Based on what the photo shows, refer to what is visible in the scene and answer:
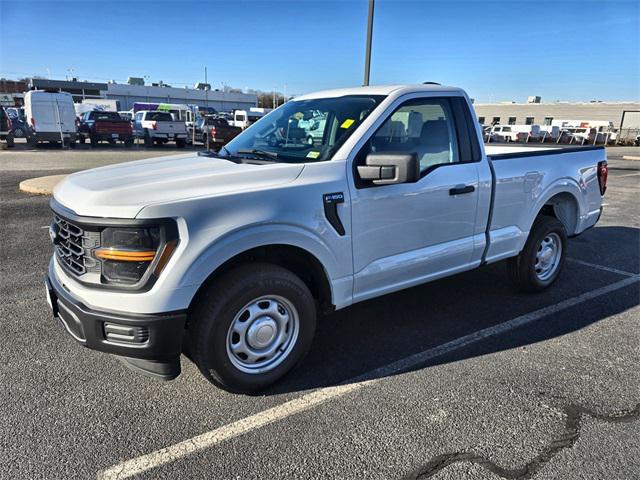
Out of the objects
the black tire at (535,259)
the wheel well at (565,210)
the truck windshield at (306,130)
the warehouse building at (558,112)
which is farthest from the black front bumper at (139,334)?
the warehouse building at (558,112)

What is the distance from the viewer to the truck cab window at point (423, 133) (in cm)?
362

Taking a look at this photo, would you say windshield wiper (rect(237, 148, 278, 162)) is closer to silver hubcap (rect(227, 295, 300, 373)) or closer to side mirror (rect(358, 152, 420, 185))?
side mirror (rect(358, 152, 420, 185))

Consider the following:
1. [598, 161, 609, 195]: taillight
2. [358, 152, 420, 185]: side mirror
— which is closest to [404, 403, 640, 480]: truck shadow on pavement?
[358, 152, 420, 185]: side mirror

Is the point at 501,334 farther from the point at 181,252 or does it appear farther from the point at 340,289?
the point at 181,252

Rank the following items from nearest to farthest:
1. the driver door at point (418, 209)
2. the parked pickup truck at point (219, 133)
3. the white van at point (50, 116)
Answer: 1. the driver door at point (418, 209)
2. the white van at point (50, 116)
3. the parked pickup truck at point (219, 133)

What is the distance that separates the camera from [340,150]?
3.31 meters

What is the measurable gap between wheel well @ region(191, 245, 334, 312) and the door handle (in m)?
1.32

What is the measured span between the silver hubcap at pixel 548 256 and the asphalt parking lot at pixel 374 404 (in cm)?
39

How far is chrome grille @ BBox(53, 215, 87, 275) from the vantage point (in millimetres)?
2820

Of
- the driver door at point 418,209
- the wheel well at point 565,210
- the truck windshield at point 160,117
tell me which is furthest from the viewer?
the truck windshield at point 160,117

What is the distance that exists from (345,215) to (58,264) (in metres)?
1.90

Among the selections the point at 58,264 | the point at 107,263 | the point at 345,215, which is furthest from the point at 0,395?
the point at 345,215

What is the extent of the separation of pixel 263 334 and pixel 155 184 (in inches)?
44.4

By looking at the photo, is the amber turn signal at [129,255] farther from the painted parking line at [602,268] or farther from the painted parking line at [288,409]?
the painted parking line at [602,268]
